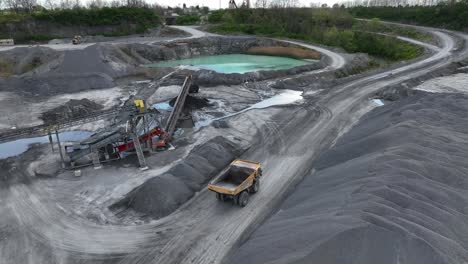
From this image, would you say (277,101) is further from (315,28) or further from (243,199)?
(315,28)

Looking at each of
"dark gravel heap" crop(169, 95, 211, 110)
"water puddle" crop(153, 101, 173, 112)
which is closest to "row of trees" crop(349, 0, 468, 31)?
"dark gravel heap" crop(169, 95, 211, 110)

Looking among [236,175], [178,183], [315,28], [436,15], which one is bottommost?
[178,183]

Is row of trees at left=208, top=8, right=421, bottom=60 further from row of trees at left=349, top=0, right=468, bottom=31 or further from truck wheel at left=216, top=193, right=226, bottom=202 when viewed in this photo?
truck wheel at left=216, top=193, right=226, bottom=202

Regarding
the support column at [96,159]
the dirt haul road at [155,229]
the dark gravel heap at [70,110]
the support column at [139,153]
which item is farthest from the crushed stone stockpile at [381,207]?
the dark gravel heap at [70,110]

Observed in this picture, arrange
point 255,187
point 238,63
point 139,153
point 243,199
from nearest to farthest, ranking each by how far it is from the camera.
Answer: point 243,199 → point 255,187 → point 139,153 → point 238,63

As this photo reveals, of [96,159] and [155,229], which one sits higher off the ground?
[96,159]

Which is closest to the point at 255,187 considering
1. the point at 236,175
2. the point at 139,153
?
the point at 236,175

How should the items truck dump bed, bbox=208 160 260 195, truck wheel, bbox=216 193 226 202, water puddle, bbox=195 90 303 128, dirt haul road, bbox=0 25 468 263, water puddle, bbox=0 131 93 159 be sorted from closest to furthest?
1. dirt haul road, bbox=0 25 468 263
2. truck wheel, bbox=216 193 226 202
3. truck dump bed, bbox=208 160 260 195
4. water puddle, bbox=0 131 93 159
5. water puddle, bbox=195 90 303 128

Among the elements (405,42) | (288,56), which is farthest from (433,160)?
(405,42)
